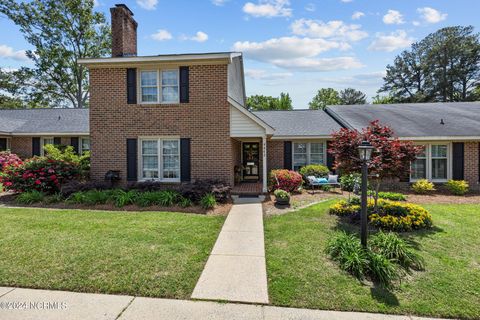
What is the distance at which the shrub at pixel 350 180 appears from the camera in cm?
1181

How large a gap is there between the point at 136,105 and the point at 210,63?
3567mm

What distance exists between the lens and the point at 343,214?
7.66 meters

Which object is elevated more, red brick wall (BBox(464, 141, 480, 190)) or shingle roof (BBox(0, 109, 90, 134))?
shingle roof (BBox(0, 109, 90, 134))

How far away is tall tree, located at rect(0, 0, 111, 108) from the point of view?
1076 inches

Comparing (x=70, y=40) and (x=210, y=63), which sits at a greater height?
(x=70, y=40)

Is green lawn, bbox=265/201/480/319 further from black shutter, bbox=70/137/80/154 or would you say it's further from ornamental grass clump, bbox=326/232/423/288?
black shutter, bbox=70/137/80/154

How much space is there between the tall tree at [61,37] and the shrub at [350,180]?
102 feet

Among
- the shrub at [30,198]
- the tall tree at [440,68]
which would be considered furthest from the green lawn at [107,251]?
the tall tree at [440,68]

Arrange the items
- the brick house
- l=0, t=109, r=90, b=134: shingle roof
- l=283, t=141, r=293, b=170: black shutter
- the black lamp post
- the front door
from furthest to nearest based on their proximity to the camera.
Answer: l=0, t=109, r=90, b=134: shingle roof, the front door, l=283, t=141, r=293, b=170: black shutter, the brick house, the black lamp post

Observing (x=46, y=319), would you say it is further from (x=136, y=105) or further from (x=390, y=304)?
(x=136, y=105)

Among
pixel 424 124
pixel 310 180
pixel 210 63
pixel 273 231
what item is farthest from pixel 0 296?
pixel 424 124

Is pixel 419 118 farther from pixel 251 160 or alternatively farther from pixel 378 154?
pixel 378 154

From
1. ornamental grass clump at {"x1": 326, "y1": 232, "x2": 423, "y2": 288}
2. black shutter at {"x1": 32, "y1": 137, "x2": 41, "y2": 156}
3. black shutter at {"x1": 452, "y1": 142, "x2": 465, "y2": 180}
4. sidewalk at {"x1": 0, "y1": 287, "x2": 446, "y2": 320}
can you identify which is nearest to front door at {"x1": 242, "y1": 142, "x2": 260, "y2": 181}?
black shutter at {"x1": 452, "y1": 142, "x2": 465, "y2": 180}

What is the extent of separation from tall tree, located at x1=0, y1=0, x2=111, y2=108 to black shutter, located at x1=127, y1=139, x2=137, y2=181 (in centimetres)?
2501
